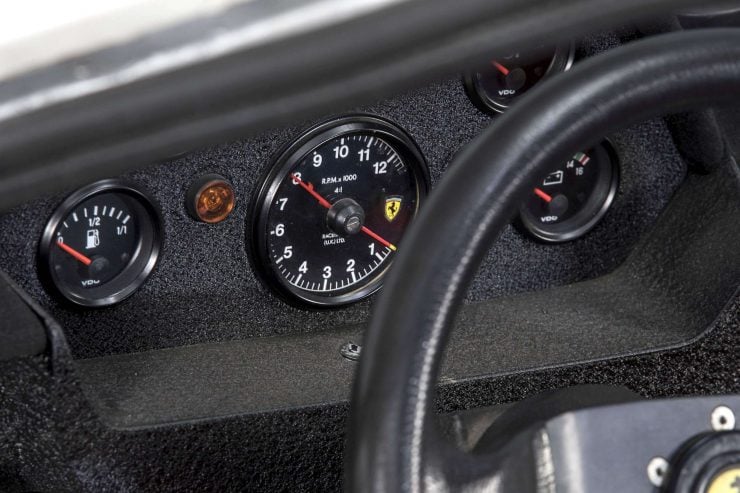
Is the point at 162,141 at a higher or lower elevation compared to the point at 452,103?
lower

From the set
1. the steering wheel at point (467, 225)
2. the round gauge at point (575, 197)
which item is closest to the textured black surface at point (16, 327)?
the steering wheel at point (467, 225)

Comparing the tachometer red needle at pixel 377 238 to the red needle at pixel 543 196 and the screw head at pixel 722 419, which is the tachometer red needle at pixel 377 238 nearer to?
the red needle at pixel 543 196

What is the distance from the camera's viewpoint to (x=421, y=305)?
75cm

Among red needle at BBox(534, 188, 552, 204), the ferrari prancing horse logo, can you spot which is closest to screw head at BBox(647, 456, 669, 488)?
the ferrari prancing horse logo

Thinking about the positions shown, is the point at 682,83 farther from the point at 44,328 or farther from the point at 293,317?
the point at 293,317

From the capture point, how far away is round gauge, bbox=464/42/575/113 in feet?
6.55

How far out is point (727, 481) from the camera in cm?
87

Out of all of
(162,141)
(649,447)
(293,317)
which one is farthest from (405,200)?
(162,141)

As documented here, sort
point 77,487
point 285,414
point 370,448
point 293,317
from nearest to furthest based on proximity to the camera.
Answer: point 370,448
point 77,487
point 285,414
point 293,317

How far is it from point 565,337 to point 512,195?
40.8 inches

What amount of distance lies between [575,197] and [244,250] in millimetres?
713

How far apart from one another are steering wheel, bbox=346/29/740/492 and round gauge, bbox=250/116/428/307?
1.07 m

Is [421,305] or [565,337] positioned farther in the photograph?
[565,337]

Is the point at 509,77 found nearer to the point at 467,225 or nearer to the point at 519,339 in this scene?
the point at 519,339
